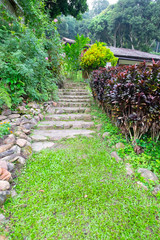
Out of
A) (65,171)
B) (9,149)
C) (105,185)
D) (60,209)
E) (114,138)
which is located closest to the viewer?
(60,209)

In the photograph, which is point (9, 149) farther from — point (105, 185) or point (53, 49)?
point (53, 49)

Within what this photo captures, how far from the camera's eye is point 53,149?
267cm

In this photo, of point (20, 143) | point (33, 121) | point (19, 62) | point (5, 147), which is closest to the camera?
point (5, 147)

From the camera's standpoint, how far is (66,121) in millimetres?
4051

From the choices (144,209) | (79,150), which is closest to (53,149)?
(79,150)

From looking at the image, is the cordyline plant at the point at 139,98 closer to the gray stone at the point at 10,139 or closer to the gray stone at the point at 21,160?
the gray stone at the point at 21,160

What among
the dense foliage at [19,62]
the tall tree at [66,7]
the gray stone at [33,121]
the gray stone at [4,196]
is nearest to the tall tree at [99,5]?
the tall tree at [66,7]

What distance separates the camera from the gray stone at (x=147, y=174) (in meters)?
1.85

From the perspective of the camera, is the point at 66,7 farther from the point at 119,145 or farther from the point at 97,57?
the point at 119,145

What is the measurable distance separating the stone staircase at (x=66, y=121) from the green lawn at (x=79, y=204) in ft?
2.66

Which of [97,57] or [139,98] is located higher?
[97,57]

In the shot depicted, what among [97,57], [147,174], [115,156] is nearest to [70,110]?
[115,156]

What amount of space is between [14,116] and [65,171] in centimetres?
215

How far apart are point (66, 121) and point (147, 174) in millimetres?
2692
